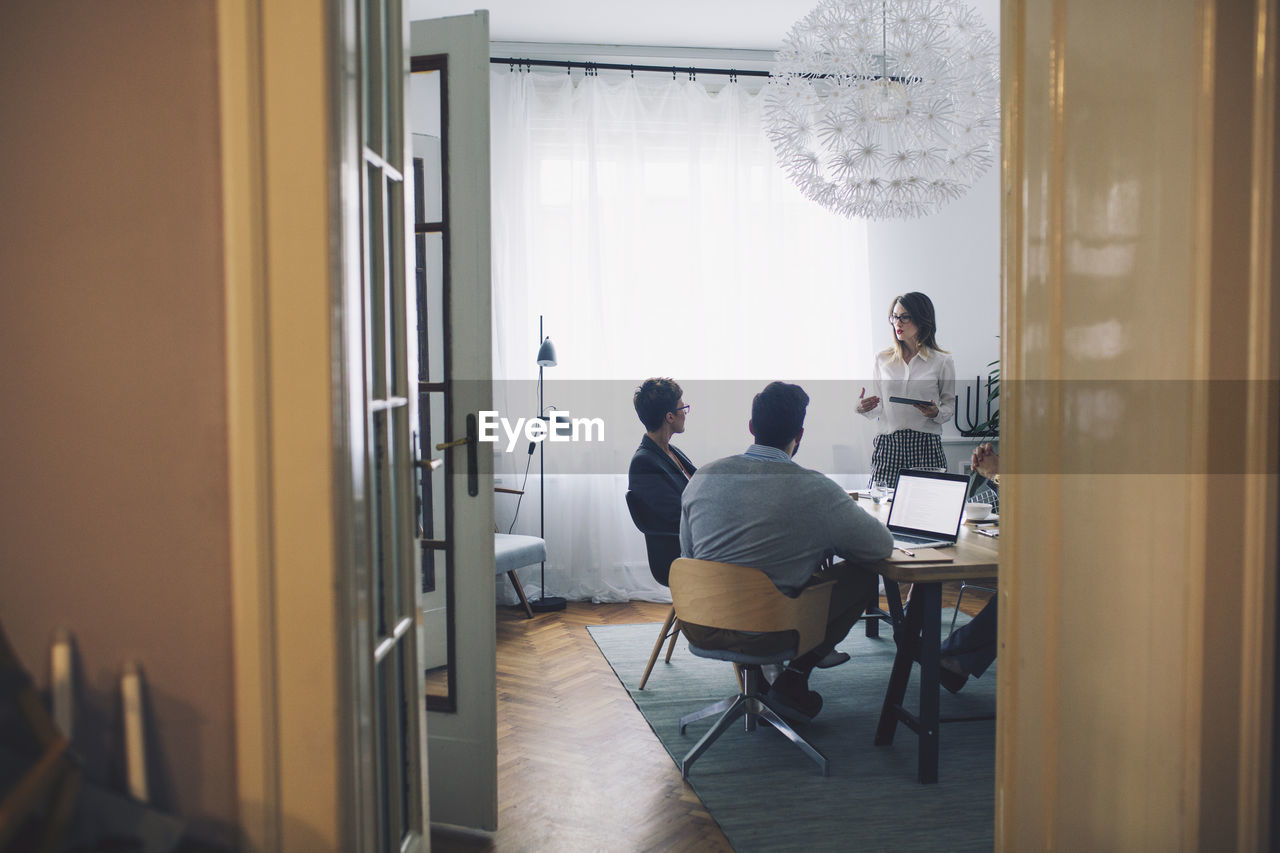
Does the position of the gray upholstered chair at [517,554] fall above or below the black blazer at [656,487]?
below

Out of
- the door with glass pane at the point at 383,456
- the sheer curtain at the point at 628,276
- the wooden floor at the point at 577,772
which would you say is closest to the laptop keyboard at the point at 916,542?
the wooden floor at the point at 577,772

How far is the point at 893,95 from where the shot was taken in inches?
121

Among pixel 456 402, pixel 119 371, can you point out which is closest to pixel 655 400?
pixel 456 402

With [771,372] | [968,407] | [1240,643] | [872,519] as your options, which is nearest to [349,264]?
[1240,643]

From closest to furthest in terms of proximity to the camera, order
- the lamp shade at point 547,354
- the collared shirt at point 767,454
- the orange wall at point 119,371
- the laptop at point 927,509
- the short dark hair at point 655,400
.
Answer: the orange wall at point 119,371 < the collared shirt at point 767,454 < the laptop at point 927,509 < the short dark hair at point 655,400 < the lamp shade at point 547,354

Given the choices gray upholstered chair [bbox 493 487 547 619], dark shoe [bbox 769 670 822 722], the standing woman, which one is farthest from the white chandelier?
gray upholstered chair [bbox 493 487 547 619]

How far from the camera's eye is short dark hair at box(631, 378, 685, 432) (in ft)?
11.3

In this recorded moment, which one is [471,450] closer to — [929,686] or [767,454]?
[767,454]

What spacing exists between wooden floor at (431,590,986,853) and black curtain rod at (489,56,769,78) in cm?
326

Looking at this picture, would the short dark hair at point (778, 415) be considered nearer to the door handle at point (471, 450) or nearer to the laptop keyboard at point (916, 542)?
the laptop keyboard at point (916, 542)

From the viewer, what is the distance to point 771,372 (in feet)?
16.8

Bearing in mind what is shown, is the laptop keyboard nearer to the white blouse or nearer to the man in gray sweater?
the man in gray sweater

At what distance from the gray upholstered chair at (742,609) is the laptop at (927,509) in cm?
46

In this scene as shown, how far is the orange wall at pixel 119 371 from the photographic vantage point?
3.93ft
